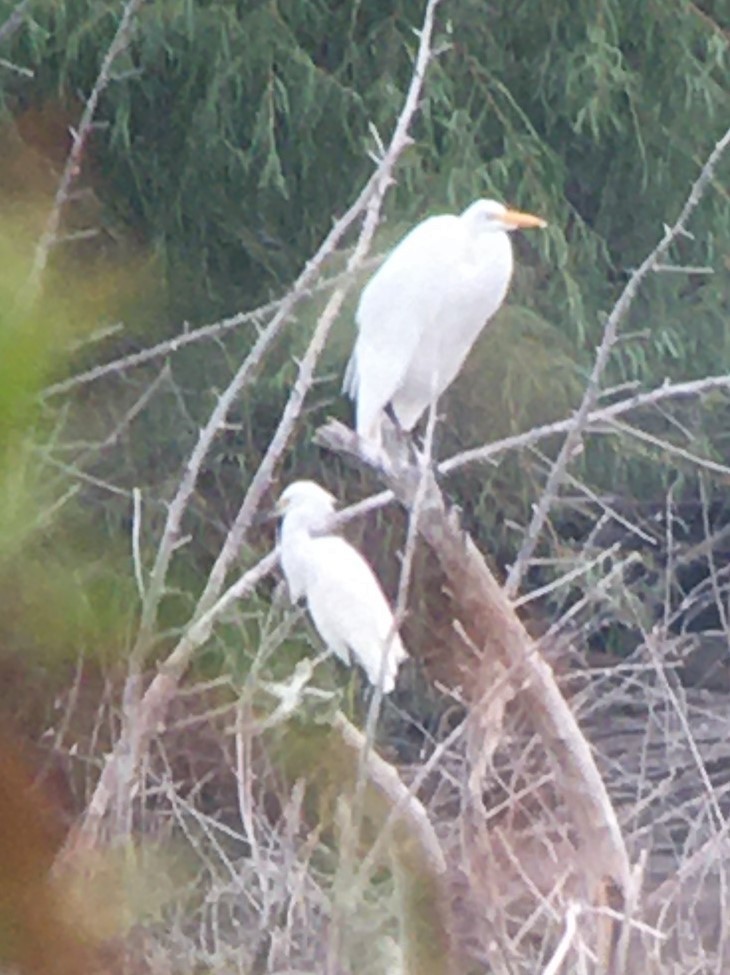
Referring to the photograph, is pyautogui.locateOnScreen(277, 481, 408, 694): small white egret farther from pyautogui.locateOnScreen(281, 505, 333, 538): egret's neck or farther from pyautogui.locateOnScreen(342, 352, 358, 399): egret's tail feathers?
pyautogui.locateOnScreen(342, 352, 358, 399): egret's tail feathers

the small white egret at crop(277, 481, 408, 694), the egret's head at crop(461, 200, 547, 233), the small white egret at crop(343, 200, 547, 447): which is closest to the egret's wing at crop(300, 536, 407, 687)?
the small white egret at crop(277, 481, 408, 694)

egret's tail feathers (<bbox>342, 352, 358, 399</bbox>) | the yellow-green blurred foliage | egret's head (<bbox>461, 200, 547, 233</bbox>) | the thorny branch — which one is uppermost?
the yellow-green blurred foliage

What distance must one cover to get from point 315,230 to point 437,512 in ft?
8.20

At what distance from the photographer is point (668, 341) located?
418 centimetres

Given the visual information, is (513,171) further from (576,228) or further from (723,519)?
(723,519)

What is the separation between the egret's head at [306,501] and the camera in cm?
242

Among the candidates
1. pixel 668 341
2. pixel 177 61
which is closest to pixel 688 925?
pixel 668 341

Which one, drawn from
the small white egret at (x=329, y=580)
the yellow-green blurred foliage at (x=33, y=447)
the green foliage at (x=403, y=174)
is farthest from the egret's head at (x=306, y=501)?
the yellow-green blurred foliage at (x=33, y=447)

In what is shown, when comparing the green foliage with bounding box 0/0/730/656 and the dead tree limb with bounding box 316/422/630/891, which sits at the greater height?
the dead tree limb with bounding box 316/422/630/891

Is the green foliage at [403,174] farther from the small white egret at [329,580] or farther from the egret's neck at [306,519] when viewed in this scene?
the egret's neck at [306,519]

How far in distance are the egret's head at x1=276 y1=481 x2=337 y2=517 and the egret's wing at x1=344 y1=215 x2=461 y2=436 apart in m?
0.18

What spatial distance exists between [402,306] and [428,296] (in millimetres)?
38

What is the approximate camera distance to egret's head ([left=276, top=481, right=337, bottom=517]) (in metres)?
2.42

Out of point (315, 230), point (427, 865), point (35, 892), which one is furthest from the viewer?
point (315, 230)
